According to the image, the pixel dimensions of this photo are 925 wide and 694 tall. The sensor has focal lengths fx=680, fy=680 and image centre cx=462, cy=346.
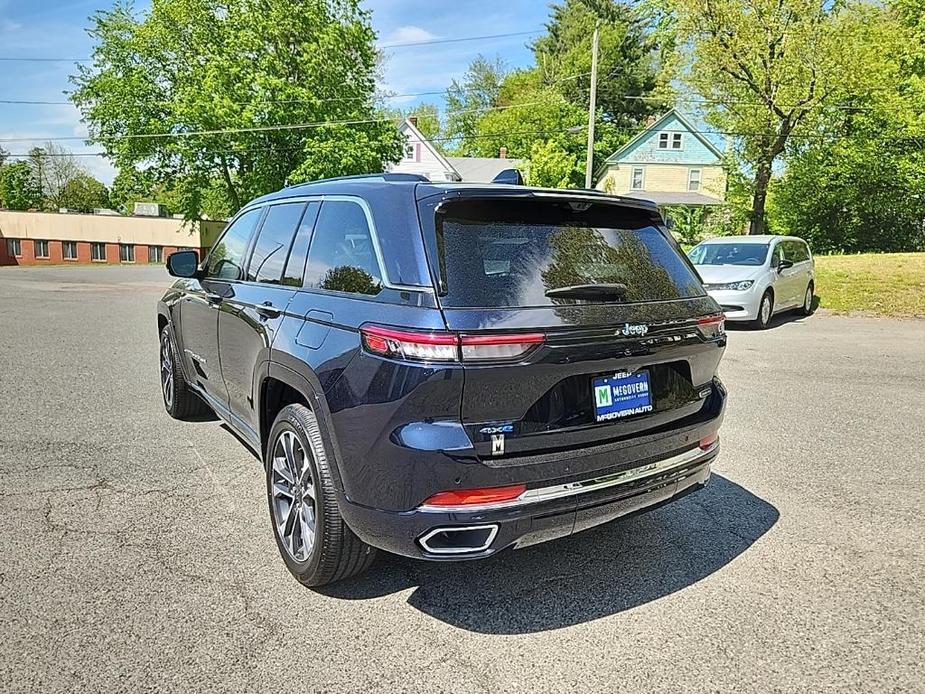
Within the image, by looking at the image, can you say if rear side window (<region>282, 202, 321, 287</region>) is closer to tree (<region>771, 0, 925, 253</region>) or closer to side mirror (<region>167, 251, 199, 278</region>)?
side mirror (<region>167, 251, 199, 278</region>)

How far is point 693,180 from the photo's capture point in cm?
4550

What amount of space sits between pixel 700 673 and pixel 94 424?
16.3 feet

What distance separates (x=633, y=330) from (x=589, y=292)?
9.7 inches

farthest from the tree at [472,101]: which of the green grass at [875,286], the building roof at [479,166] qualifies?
the green grass at [875,286]

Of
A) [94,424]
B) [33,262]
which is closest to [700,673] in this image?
[94,424]

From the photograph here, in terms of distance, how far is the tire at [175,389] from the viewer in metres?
5.54

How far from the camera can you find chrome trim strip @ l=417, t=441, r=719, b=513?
2.54m

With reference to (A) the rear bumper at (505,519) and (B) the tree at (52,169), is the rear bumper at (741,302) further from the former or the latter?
(B) the tree at (52,169)

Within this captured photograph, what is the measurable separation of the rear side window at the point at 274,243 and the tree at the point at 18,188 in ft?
286

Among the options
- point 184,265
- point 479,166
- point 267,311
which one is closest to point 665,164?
point 479,166

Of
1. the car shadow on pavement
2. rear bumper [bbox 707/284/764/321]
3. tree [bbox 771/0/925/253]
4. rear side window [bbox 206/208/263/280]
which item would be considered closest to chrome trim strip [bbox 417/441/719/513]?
the car shadow on pavement

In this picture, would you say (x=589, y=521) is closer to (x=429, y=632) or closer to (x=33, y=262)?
(x=429, y=632)

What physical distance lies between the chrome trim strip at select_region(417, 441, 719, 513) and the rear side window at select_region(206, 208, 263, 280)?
2338mm

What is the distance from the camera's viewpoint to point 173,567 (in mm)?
3234
